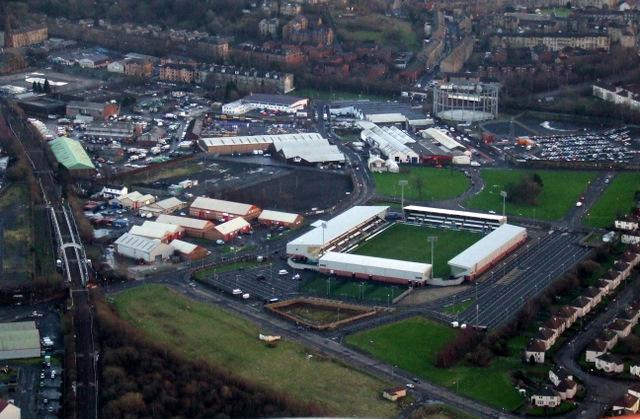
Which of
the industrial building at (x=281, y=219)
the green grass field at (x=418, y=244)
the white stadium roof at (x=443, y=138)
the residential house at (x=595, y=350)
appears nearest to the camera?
the residential house at (x=595, y=350)

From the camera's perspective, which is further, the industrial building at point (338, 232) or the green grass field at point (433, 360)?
the industrial building at point (338, 232)

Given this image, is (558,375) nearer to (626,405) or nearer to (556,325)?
(626,405)

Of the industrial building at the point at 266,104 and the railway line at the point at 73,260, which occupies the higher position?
the industrial building at the point at 266,104

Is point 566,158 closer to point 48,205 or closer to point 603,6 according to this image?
point 48,205

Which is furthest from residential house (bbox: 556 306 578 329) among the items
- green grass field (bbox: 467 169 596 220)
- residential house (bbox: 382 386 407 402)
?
green grass field (bbox: 467 169 596 220)

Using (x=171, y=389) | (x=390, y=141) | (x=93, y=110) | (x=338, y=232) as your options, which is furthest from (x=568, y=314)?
(x=93, y=110)

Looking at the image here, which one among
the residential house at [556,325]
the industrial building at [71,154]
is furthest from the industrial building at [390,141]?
the residential house at [556,325]

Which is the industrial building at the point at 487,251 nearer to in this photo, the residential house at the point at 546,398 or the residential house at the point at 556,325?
the residential house at the point at 556,325

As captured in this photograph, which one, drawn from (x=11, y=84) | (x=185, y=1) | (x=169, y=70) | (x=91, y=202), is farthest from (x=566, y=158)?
(x=185, y=1)
